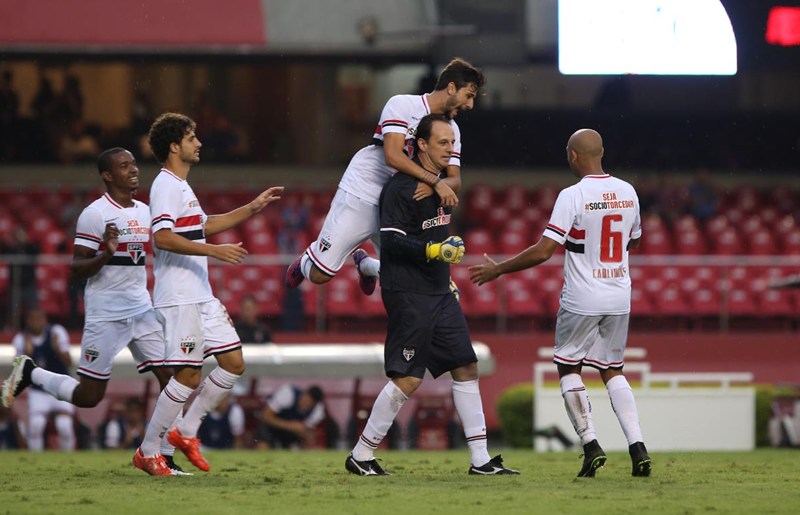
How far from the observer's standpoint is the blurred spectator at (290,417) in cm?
1486

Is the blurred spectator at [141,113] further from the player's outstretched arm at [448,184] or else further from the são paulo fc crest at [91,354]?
the player's outstretched arm at [448,184]

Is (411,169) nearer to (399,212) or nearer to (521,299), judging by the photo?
(399,212)

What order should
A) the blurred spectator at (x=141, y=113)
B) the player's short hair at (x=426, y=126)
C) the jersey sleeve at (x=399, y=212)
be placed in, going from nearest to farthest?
the jersey sleeve at (x=399, y=212) < the player's short hair at (x=426, y=126) < the blurred spectator at (x=141, y=113)

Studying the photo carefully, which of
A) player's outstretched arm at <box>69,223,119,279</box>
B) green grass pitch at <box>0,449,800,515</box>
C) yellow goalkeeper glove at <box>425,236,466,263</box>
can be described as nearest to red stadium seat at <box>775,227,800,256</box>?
green grass pitch at <box>0,449,800,515</box>

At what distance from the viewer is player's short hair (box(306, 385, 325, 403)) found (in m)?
14.9

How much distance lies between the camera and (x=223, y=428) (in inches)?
585

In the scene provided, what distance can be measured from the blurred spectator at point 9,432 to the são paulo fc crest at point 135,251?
6756 millimetres

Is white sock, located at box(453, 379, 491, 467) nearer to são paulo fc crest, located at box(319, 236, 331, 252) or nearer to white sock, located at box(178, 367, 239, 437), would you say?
são paulo fc crest, located at box(319, 236, 331, 252)

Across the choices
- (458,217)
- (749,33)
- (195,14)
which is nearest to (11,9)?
(195,14)

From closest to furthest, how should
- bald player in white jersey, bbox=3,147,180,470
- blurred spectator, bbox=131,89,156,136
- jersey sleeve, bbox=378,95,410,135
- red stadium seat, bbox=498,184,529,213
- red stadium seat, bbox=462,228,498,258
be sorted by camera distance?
jersey sleeve, bbox=378,95,410,135 < bald player in white jersey, bbox=3,147,180,470 < red stadium seat, bbox=462,228,498,258 < red stadium seat, bbox=498,184,529,213 < blurred spectator, bbox=131,89,156,136

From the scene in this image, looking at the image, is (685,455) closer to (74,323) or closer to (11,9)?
(74,323)

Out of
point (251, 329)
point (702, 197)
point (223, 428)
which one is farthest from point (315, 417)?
point (702, 197)

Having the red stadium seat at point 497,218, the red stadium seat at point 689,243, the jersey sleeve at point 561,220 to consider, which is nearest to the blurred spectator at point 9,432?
the red stadium seat at point 497,218

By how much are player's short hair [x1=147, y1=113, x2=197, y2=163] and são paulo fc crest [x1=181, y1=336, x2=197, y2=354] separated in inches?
45.1
